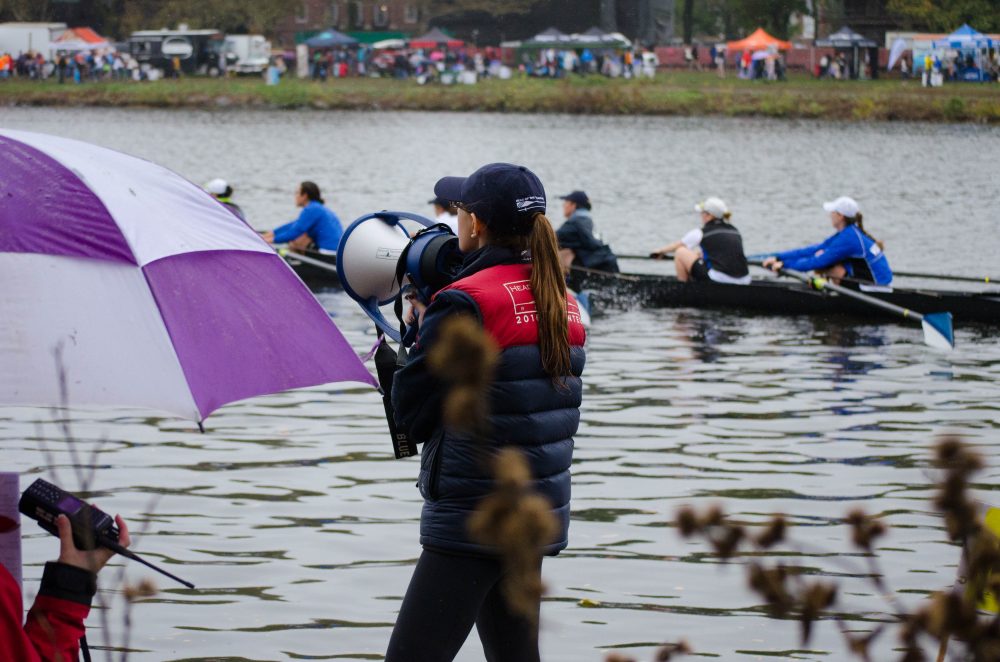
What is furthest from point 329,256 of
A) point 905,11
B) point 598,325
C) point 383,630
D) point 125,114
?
point 905,11

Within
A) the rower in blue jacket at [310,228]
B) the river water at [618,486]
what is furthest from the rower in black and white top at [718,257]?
the rower in blue jacket at [310,228]

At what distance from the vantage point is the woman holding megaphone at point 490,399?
414cm

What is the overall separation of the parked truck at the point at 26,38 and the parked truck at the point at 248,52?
954cm

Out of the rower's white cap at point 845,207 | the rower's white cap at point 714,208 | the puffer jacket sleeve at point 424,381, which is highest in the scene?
the puffer jacket sleeve at point 424,381

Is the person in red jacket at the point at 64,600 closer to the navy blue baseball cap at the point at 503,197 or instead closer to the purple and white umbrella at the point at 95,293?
the purple and white umbrella at the point at 95,293

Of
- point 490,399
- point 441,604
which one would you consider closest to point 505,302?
point 490,399

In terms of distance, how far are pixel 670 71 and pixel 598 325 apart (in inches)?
2817

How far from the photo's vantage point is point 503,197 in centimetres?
422

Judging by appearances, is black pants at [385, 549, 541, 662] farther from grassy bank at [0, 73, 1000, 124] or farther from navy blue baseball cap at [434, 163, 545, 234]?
grassy bank at [0, 73, 1000, 124]

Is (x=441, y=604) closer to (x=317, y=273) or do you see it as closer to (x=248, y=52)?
(x=317, y=273)

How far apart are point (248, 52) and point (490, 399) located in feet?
294

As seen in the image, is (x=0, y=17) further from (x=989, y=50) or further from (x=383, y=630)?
(x=383, y=630)

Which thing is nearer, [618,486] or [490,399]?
[490,399]

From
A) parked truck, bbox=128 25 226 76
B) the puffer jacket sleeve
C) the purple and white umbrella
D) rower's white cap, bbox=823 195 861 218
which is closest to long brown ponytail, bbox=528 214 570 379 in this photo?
the puffer jacket sleeve
